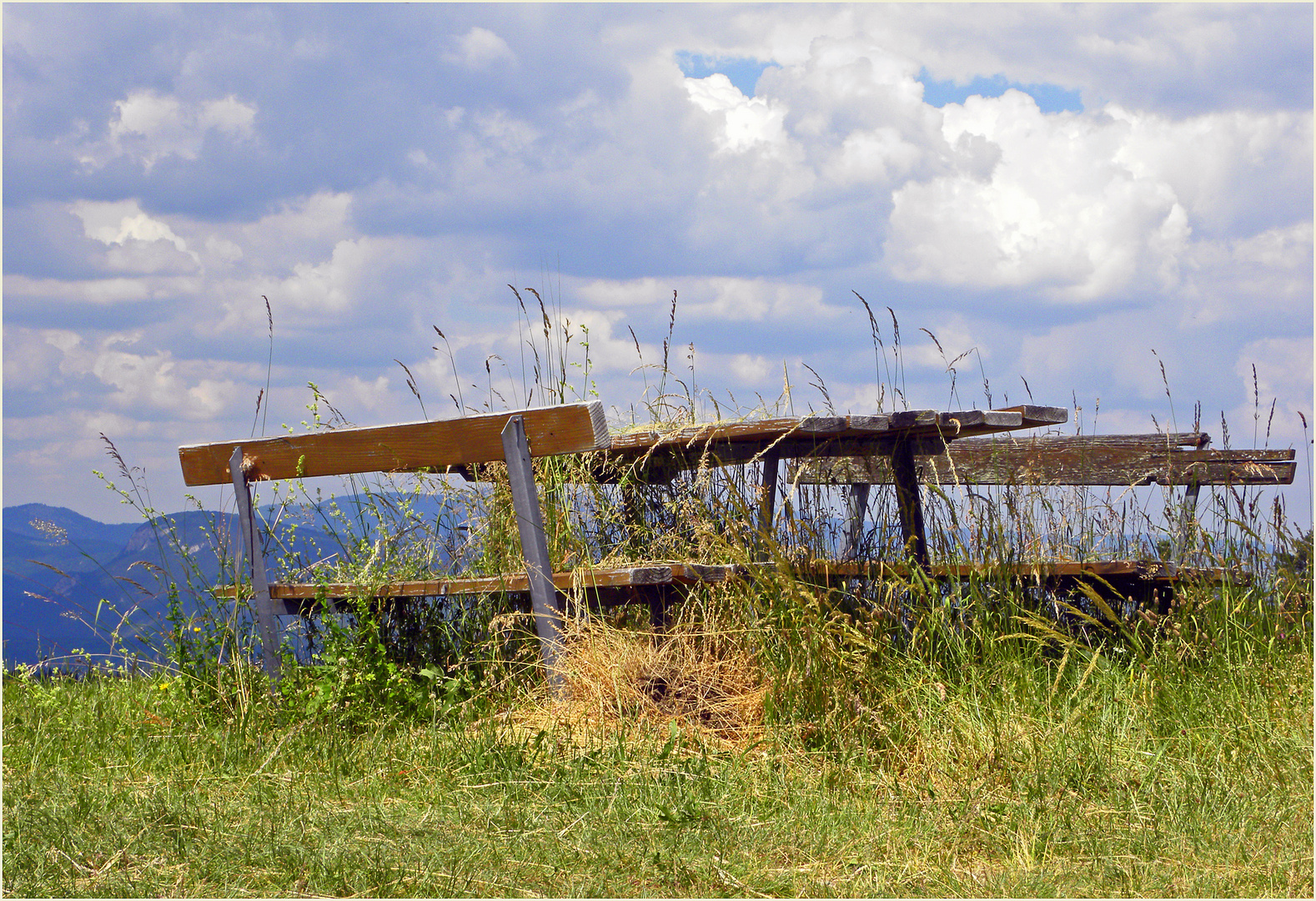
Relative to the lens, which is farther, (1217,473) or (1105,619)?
(1217,473)

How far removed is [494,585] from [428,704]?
56cm

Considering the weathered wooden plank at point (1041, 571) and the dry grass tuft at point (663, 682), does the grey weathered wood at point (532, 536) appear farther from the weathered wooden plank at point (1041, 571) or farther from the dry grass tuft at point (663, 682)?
the weathered wooden plank at point (1041, 571)

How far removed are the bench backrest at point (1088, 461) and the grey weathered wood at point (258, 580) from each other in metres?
2.72

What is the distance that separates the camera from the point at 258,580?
4.86 meters

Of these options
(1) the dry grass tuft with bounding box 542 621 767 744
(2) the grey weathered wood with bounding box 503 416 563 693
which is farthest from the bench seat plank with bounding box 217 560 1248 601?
(1) the dry grass tuft with bounding box 542 621 767 744

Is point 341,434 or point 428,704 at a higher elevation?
point 341,434

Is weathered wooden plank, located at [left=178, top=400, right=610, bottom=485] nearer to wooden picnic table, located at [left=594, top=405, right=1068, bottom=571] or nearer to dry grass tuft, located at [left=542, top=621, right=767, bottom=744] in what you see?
wooden picnic table, located at [left=594, top=405, right=1068, bottom=571]

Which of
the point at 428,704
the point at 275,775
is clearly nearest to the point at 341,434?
the point at 428,704

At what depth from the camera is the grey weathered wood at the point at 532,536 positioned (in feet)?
14.0

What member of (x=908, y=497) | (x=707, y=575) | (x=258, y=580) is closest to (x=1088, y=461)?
(x=908, y=497)

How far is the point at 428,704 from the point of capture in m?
4.29

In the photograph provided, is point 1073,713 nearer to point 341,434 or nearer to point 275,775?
point 275,775

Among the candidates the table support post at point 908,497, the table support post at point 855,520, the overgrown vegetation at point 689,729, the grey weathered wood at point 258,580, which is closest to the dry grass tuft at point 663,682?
the overgrown vegetation at point 689,729

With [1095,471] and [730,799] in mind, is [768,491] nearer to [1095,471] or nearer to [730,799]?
[730,799]
